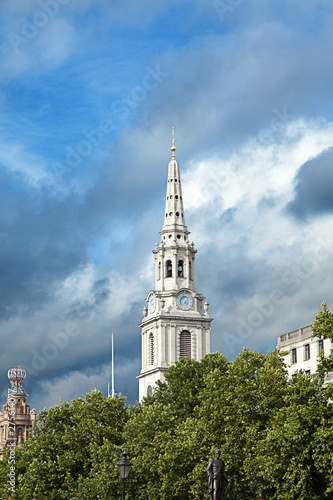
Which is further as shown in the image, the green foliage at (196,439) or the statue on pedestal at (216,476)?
the green foliage at (196,439)

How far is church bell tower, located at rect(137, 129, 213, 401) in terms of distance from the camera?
174125 millimetres

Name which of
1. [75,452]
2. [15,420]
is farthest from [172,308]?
[75,452]

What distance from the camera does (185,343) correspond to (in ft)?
577

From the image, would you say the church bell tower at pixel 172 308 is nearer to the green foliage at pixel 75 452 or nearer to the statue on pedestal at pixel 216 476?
the green foliage at pixel 75 452

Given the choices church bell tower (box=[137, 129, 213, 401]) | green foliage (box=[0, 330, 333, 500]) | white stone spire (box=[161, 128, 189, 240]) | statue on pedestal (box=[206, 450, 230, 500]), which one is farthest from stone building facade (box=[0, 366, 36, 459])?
statue on pedestal (box=[206, 450, 230, 500])

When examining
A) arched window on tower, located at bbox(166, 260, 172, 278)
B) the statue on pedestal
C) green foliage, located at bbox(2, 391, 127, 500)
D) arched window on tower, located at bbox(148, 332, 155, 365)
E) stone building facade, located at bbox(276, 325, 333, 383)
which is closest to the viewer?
the statue on pedestal

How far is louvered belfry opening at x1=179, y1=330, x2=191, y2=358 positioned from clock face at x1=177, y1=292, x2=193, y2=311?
429 cm

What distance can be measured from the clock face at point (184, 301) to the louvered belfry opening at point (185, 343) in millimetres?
4286

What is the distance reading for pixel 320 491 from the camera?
68.7 metres

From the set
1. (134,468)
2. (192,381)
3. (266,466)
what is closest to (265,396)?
(266,466)

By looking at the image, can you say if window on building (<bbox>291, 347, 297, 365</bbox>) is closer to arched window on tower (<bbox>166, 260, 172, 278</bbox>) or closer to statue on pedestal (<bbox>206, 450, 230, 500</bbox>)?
statue on pedestal (<bbox>206, 450, 230, 500</bbox>)

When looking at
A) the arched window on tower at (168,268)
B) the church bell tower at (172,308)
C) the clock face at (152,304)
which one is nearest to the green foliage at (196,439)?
the church bell tower at (172,308)

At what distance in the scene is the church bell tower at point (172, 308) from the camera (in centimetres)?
17412

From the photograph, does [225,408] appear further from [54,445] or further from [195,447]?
[54,445]
